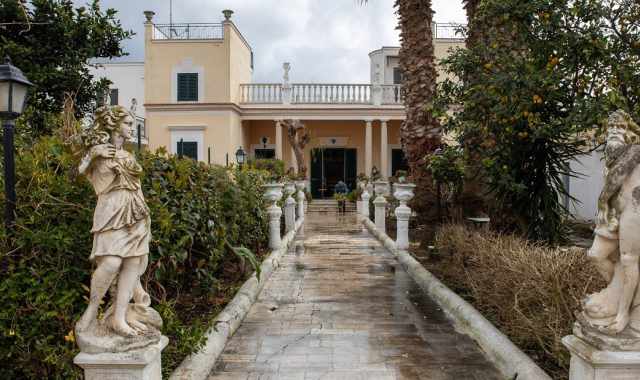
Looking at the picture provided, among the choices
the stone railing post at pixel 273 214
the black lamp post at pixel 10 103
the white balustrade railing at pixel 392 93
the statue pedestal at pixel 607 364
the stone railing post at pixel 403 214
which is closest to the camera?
the statue pedestal at pixel 607 364

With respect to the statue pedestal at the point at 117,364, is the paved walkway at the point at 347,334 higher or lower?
lower

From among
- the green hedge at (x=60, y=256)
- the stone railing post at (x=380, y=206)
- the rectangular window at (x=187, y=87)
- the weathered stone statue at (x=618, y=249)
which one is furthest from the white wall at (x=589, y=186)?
the rectangular window at (x=187, y=87)

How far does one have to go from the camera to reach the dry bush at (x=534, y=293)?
3881mm

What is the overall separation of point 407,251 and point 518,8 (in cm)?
452

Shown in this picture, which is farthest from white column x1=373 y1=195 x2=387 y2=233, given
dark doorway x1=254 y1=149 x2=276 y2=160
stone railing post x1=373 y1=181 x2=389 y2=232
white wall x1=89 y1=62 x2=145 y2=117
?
white wall x1=89 y1=62 x2=145 y2=117

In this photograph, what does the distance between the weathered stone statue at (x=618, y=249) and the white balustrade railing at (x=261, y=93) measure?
Answer: 23.3m

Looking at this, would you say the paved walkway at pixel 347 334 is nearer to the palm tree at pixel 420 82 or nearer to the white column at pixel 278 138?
the palm tree at pixel 420 82

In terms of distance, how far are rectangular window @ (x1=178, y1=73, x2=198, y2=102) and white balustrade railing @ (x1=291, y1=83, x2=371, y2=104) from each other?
184 inches

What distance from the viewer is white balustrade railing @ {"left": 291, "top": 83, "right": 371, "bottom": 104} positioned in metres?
25.5

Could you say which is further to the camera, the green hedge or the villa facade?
the villa facade

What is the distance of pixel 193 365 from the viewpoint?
146 inches

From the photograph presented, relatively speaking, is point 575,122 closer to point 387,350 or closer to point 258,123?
point 387,350

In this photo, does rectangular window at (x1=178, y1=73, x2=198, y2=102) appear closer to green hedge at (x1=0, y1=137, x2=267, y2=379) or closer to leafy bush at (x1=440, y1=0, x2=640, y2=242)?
leafy bush at (x1=440, y1=0, x2=640, y2=242)

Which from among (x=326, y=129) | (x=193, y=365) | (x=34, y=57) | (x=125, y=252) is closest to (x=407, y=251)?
(x=193, y=365)
